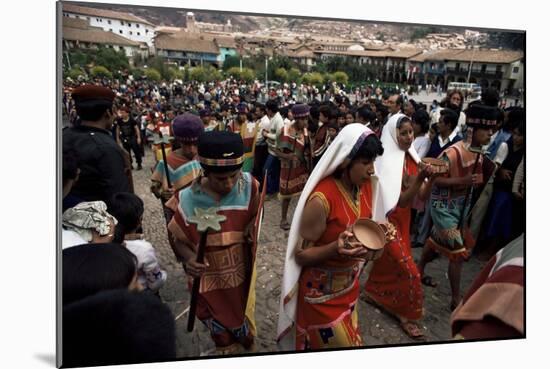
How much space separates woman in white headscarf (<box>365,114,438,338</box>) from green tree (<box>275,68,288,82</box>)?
944mm

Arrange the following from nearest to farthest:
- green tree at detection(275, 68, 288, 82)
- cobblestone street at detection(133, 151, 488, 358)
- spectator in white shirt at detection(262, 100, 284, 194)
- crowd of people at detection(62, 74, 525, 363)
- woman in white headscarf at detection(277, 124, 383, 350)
Answer: crowd of people at detection(62, 74, 525, 363) < woman in white headscarf at detection(277, 124, 383, 350) < green tree at detection(275, 68, 288, 82) < cobblestone street at detection(133, 151, 488, 358) < spectator in white shirt at detection(262, 100, 284, 194)

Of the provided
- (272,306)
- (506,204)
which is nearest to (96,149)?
(272,306)

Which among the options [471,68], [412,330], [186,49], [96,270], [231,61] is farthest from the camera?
[412,330]

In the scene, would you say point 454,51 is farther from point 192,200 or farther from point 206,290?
point 206,290

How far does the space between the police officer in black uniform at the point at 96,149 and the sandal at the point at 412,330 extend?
254 centimetres

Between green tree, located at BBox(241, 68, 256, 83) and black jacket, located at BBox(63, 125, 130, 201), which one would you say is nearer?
black jacket, located at BBox(63, 125, 130, 201)

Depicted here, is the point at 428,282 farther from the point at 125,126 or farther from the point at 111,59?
the point at 111,59

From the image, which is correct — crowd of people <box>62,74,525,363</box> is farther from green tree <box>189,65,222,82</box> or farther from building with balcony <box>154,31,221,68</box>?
building with balcony <box>154,31,221,68</box>

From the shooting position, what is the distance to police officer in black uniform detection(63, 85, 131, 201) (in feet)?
7.86

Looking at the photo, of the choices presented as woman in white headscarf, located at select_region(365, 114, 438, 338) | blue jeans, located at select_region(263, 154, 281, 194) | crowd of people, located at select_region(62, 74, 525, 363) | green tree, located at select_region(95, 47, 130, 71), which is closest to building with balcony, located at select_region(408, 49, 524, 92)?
crowd of people, located at select_region(62, 74, 525, 363)

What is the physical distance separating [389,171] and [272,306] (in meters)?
1.60

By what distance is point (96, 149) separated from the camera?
2.47m

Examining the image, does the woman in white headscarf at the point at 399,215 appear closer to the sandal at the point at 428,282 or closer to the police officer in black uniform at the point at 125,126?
the sandal at the point at 428,282

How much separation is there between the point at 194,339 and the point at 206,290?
813 millimetres
